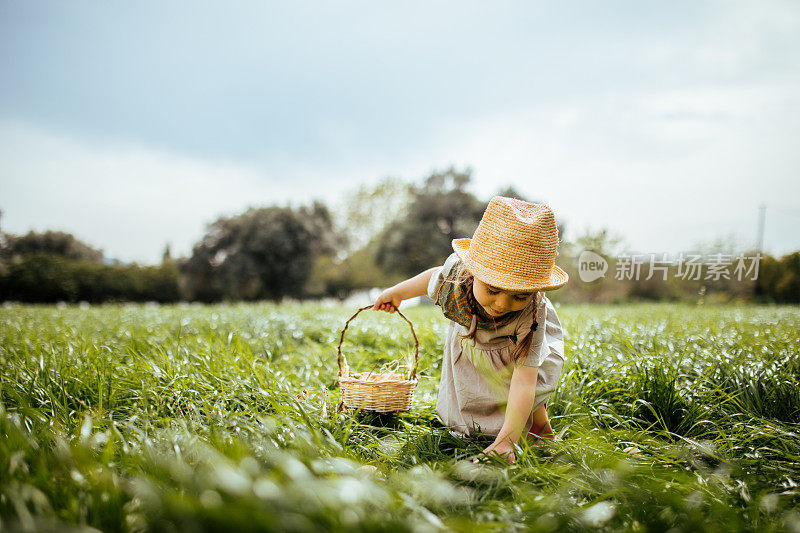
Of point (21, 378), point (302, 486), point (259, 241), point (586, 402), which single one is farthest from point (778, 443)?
point (259, 241)

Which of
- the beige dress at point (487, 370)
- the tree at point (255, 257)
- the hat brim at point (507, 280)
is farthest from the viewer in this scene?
the tree at point (255, 257)

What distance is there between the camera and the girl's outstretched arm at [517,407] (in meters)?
2.06

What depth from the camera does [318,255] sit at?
957 inches

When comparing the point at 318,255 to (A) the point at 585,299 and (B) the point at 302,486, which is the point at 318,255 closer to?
(A) the point at 585,299

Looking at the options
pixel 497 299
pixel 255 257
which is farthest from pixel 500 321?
pixel 255 257

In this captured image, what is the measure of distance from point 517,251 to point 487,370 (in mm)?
758

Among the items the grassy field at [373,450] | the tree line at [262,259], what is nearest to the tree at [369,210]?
the tree line at [262,259]

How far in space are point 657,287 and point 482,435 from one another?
44.7 feet

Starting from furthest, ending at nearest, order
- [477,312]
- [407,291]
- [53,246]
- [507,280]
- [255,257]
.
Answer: [255,257] < [53,246] < [407,291] < [477,312] < [507,280]

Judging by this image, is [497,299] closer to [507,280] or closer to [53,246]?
[507,280]

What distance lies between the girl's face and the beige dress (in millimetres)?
133

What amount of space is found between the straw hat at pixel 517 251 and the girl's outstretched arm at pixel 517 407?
0.48 m

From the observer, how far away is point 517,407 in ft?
6.97

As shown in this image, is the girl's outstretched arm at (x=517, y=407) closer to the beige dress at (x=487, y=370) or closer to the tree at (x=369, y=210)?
the beige dress at (x=487, y=370)
